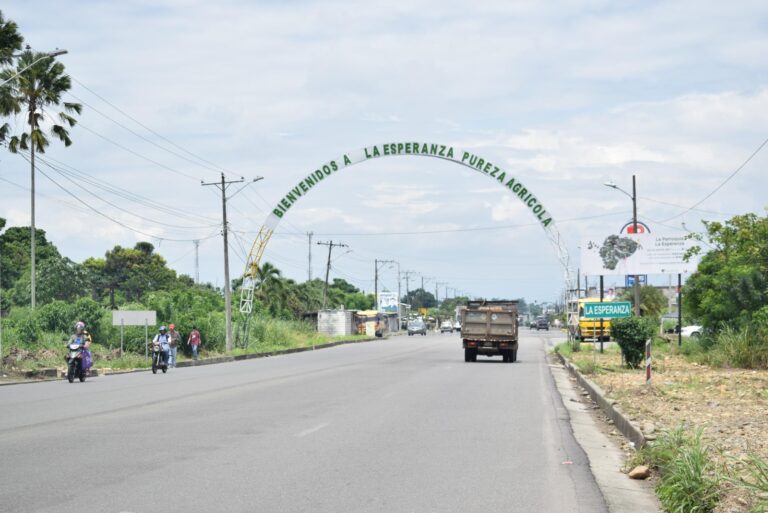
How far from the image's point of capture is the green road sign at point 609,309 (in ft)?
108

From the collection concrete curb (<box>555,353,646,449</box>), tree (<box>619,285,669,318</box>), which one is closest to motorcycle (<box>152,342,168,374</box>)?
concrete curb (<box>555,353,646,449</box>)

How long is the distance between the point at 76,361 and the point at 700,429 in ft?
69.5

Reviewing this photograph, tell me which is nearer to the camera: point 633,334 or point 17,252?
point 633,334

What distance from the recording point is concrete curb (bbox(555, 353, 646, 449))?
13.0 meters

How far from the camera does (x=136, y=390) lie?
22922mm

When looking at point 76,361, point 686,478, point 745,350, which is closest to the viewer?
point 686,478

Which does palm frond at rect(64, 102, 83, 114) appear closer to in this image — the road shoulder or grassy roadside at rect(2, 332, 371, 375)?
grassy roadside at rect(2, 332, 371, 375)

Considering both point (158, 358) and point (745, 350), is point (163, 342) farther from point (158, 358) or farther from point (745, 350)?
point (745, 350)

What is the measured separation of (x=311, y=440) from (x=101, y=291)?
112m

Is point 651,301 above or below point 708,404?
above

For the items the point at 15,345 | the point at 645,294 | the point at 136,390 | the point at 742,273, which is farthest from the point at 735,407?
the point at 645,294

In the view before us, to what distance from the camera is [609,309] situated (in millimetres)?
33125

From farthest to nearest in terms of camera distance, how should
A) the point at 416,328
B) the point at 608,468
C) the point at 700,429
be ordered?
the point at 416,328 → the point at 608,468 → the point at 700,429

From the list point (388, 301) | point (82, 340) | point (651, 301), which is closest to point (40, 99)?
point (82, 340)
